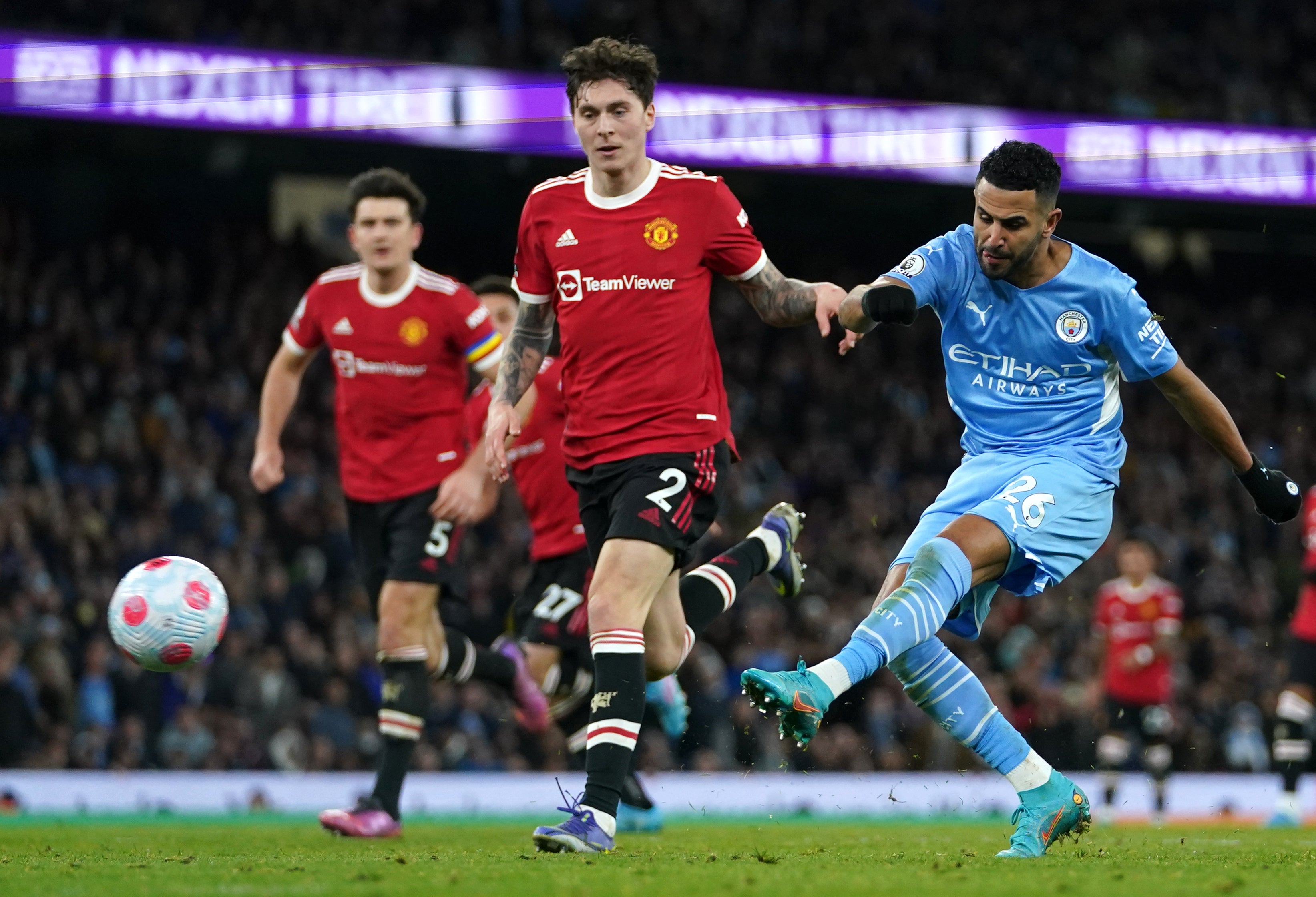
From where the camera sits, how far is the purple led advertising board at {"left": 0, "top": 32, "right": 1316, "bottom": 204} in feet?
49.0

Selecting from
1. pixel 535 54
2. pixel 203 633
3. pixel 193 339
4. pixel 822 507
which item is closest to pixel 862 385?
pixel 822 507

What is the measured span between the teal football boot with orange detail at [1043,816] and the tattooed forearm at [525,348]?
2.22 meters

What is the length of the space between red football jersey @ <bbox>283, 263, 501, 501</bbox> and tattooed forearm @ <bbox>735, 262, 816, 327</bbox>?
6.13 feet

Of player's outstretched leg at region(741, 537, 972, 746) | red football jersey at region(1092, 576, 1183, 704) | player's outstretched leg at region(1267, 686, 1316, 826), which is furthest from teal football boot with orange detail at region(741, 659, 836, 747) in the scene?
red football jersey at region(1092, 576, 1183, 704)

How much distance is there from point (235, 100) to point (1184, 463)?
12.6 meters

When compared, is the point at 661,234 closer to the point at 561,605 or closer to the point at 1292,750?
the point at 561,605

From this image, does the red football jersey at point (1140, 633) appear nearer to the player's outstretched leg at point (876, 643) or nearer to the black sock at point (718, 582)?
the black sock at point (718, 582)

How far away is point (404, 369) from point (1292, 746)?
5.88 meters

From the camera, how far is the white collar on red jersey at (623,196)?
5.61 m

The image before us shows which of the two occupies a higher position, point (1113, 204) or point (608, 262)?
point (1113, 204)

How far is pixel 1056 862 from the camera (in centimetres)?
488

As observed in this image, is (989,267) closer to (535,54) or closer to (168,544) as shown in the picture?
(168,544)

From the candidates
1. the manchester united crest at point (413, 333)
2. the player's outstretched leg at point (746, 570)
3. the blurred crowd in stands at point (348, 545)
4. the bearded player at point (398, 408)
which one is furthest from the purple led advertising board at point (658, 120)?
the player's outstretched leg at point (746, 570)

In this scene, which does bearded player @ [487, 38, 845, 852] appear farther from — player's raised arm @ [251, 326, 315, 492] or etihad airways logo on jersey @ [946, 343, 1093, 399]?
player's raised arm @ [251, 326, 315, 492]
